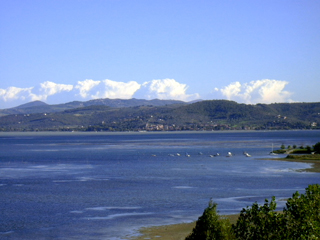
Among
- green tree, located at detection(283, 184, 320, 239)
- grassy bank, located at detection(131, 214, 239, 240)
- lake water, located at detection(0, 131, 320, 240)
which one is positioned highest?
green tree, located at detection(283, 184, 320, 239)

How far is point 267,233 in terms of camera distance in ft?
57.4

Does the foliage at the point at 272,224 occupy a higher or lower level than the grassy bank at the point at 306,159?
higher

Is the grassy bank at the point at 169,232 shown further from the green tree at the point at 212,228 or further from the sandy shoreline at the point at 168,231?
the green tree at the point at 212,228

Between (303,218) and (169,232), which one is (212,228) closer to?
(303,218)

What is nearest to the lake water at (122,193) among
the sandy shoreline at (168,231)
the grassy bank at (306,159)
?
the sandy shoreline at (168,231)

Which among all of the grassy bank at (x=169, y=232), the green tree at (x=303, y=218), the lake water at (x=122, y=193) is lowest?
the grassy bank at (x=169, y=232)

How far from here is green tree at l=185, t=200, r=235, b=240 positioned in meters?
19.1

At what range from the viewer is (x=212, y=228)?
19422mm

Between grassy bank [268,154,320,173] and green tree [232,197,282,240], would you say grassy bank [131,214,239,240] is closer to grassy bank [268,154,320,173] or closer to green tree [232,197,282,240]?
green tree [232,197,282,240]

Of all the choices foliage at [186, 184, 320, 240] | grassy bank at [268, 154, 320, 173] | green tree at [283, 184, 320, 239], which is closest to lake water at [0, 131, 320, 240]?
grassy bank at [268, 154, 320, 173]

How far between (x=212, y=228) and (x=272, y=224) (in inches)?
107

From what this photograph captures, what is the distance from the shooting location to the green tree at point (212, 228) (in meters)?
19.1

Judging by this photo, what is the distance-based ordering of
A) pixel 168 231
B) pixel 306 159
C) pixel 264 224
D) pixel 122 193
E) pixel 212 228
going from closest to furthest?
pixel 264 224
pixel 212 228
pixel 168 231
pixel 122 193
pixel 306 159

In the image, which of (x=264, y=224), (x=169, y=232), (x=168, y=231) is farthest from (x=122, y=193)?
(x=264, y=224)
